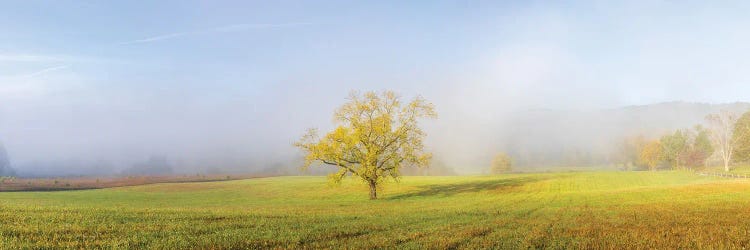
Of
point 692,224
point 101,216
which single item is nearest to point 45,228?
point 101,216

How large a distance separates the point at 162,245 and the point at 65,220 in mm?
8936

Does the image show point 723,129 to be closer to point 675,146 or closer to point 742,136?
point 742,136

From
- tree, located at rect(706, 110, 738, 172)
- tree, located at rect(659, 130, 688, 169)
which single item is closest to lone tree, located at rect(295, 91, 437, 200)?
tree, located at rect(706, 110, 738, 172)

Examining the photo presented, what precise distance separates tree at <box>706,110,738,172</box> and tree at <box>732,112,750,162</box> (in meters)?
2.21

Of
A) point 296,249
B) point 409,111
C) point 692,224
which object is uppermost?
point 409,111

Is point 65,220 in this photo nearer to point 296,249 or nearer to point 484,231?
point 296,249

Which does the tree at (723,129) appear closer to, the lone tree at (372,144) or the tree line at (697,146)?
the tree line at (697,146)

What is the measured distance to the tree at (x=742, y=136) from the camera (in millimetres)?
124562

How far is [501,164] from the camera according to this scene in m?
165

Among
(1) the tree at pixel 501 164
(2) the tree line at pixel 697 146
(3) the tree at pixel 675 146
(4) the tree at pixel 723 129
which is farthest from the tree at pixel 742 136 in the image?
(1) the tree at pixel 501 164

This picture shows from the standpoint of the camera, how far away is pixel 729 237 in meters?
15.9

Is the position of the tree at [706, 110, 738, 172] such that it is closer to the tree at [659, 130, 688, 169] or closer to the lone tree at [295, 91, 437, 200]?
the tree at [659, 130, 688, 169]

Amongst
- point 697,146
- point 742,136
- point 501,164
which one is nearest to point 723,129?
point 742,136

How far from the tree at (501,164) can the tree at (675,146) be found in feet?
168
